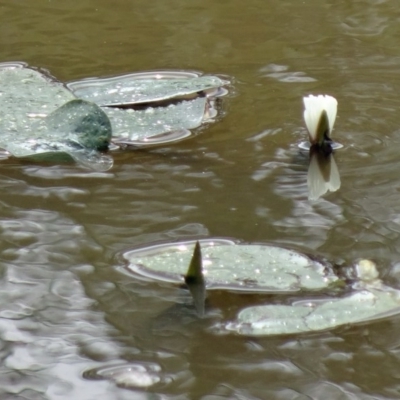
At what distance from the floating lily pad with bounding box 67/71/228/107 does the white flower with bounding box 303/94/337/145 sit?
33cm

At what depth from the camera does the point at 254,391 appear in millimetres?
1130

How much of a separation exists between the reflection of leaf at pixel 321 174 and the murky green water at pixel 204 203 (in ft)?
0.07

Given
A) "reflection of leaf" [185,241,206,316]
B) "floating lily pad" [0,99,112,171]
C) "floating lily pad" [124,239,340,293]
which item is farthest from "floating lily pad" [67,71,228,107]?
"reflection of leaf" [185,241,206,316]

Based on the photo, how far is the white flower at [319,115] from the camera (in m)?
1.74

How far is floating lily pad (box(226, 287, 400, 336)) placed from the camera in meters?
1.24

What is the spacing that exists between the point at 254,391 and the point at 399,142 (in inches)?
34.2

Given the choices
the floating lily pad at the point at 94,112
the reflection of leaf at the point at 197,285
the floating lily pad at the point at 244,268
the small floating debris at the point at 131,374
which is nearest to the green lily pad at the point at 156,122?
the floating lily pad at the point at 94,112

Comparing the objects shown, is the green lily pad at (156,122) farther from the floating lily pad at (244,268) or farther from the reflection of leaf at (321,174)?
the floating lily pad at (244,268)

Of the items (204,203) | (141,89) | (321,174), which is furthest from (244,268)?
(141,89)

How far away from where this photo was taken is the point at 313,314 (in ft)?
4.15

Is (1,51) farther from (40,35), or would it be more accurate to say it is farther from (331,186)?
(331,186)

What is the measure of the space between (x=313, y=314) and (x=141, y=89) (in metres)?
0.93

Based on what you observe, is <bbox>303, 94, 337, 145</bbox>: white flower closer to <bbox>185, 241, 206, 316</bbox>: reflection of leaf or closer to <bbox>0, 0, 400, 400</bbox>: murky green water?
<bbox>0, 0, 400, 400</bbox>: murky green water

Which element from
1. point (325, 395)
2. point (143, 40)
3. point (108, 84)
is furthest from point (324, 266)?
point (143, 40)
